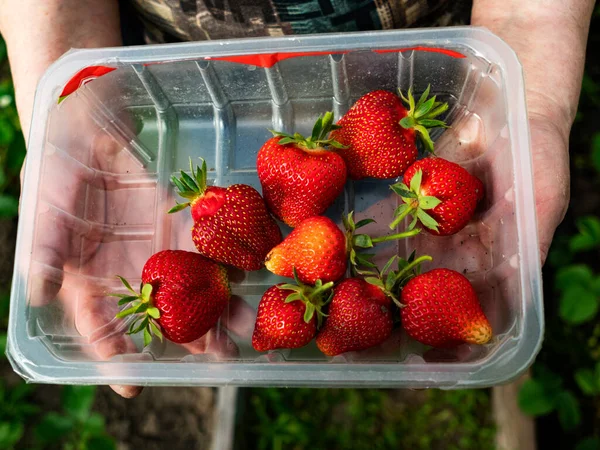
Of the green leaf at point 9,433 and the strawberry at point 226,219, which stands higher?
the strawberry at point 226,219

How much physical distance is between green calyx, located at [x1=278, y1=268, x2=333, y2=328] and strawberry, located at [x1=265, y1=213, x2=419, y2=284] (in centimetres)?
2

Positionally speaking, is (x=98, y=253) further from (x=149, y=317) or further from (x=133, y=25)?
(x=133, y=25)

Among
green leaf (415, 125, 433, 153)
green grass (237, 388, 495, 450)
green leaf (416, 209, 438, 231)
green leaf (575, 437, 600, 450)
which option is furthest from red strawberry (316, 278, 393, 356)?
green leaf (575, 437, 600, 450)

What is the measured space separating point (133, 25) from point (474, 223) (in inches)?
31.2

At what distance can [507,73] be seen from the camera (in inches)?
36.2

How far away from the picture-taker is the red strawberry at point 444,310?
843 millimetres

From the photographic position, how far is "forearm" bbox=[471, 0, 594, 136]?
3.21 ft

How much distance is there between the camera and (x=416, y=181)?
90cm

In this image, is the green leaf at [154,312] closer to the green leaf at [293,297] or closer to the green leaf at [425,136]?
the green leaf at [293,297]

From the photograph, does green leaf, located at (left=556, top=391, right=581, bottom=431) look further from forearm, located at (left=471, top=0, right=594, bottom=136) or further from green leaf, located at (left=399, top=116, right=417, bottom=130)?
green leaf, located at (left=399, top=116, right=417, bottom=130)

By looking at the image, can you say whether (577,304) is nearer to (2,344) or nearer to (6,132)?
(2,344)

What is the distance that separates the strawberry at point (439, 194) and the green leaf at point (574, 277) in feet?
2.00

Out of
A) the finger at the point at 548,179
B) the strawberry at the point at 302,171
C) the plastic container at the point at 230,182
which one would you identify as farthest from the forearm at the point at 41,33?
the finger at the point at 548,179

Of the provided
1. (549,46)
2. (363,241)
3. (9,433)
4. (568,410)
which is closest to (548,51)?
(549,46)
